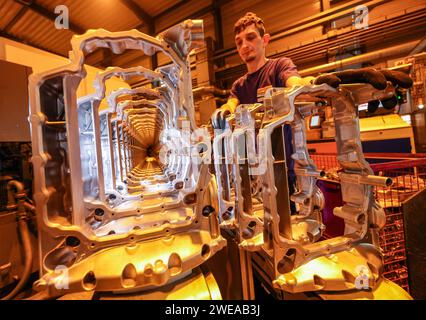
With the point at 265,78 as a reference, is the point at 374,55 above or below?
above

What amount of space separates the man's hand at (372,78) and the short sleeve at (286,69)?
905 mm

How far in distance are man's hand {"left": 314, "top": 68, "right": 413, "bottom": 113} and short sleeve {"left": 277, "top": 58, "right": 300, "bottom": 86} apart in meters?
0.91

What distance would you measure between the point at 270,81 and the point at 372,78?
1191 millimetres

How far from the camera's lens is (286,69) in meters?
1.90

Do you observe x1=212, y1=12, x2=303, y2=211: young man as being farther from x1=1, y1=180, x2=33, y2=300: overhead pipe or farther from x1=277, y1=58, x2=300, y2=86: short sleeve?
x1=1, y1=180, x2=33, y2=300: overhead pipe

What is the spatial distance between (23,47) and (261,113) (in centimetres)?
409

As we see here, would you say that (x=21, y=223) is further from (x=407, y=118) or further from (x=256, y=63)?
(x=407, y=118)

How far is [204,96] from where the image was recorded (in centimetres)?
570

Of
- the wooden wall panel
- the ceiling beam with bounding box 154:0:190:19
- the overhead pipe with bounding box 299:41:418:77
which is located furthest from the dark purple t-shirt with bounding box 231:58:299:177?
the ceiling beam with bounding box 154:0:190:19

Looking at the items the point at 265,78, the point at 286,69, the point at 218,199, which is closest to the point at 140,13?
the point at 265,78

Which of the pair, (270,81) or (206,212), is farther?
(270,81)

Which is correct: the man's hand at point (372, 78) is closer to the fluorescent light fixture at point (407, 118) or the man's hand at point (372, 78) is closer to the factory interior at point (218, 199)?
A: the factory interior at point (218, 199)

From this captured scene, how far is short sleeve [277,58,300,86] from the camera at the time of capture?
1817 millimetres
